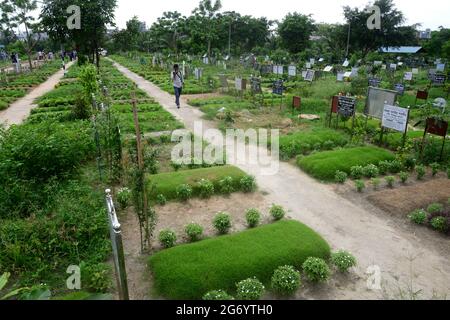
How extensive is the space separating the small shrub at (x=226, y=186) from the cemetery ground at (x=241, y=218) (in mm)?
49

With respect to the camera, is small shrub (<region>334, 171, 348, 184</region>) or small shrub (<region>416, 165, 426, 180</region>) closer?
small shrub (<region>334, 171, 348, 184</region>)

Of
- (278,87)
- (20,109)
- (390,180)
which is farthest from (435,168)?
(20,109)

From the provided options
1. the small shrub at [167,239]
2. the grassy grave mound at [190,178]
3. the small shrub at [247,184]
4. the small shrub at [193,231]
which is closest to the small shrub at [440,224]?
the small shrub at [247,184]

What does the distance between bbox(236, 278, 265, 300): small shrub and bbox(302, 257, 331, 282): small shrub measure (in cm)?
74

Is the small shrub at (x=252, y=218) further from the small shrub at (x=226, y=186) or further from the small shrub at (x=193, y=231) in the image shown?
the small shrub at (x=226, y=186)

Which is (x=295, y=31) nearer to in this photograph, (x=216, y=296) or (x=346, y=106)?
(x=346, y=106)

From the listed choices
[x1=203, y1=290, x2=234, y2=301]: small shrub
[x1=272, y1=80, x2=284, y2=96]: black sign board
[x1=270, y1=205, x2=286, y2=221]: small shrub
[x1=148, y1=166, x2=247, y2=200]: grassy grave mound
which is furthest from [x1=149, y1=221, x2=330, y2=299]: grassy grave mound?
[x1=272, y1=80, x2=284, y2=96]: black sign board

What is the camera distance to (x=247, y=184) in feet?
25.4

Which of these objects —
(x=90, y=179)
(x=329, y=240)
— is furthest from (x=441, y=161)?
(x=90, y=179)

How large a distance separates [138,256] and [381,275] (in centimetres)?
354

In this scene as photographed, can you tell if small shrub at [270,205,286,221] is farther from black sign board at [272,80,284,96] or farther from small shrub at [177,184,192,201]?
black sign board at [272,80,284,96]

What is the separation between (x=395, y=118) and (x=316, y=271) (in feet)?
21.8

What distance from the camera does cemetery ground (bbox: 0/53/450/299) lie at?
16.1 feet

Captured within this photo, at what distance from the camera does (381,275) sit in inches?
199
